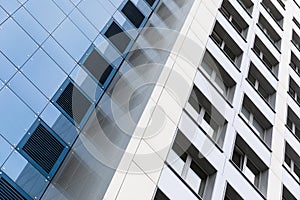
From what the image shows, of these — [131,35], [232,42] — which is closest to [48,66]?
[131,35]

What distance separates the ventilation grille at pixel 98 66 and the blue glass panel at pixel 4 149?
4.11m

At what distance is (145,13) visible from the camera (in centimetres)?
2014

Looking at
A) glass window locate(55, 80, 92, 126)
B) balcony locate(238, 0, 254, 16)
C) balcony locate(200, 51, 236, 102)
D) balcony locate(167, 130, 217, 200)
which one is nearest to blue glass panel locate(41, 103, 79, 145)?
glass window locate(55, 80, 92, 126)

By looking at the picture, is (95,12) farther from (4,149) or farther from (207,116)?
(4,149)

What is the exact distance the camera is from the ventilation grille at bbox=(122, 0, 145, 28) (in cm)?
1919

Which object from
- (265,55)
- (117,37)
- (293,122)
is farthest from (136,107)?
(265,55)

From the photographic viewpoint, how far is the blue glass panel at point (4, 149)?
12441 mm

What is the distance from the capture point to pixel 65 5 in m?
16.5

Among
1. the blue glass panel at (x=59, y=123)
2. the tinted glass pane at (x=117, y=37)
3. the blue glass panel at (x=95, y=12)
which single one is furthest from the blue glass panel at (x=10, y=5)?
→ the tinted glass pane at (x=117, y=37)

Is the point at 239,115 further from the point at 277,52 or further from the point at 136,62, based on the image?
the point at 277,52

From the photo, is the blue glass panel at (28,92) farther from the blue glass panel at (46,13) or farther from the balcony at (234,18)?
the balcony at (234,18)

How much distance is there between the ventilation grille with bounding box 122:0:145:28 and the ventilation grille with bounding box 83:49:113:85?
2.95 m

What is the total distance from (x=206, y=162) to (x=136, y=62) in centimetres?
428

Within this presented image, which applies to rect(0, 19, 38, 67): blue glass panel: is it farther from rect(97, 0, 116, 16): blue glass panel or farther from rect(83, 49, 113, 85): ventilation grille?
rect(97, 0, 116, 16): blue glass panel
